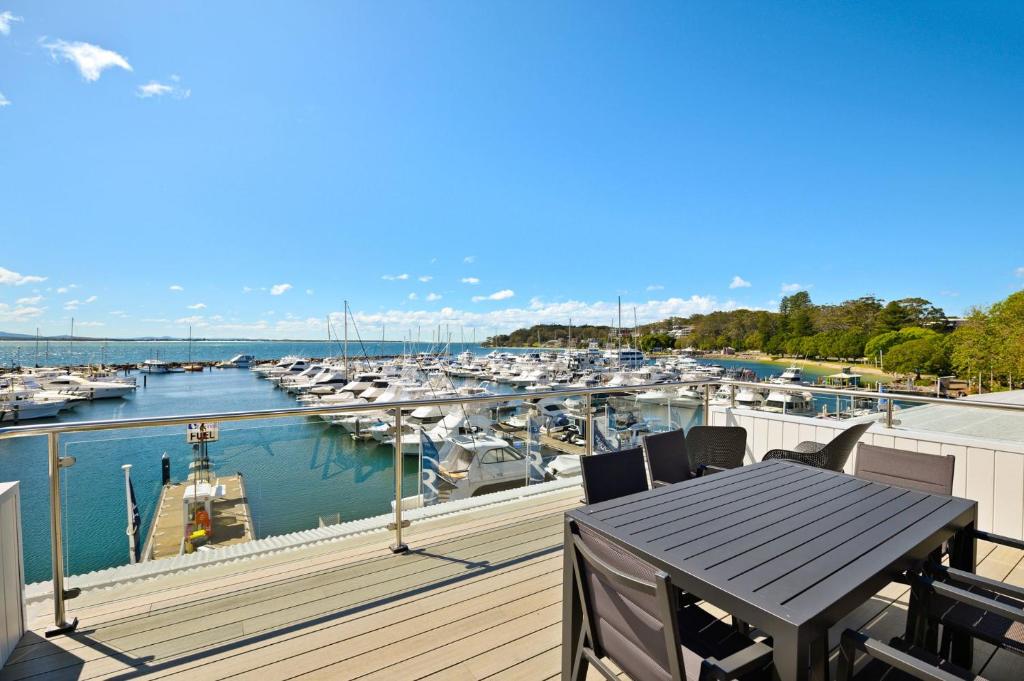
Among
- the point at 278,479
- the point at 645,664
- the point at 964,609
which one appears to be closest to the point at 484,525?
the point at 278,479

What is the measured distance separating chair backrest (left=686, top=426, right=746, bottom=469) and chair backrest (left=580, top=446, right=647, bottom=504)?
42.9 inches

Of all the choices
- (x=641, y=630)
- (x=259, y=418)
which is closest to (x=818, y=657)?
(x=641, y=630)

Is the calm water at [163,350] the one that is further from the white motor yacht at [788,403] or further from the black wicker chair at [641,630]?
the black wicker chair at [641,630]

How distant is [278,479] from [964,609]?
13.1 ft

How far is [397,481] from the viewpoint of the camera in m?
3.27

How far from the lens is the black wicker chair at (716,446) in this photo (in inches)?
135

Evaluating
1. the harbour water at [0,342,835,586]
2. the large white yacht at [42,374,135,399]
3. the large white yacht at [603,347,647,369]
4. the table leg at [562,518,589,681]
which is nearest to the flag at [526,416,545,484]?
the harbour water at [0,342,835,586]

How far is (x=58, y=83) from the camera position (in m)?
10.2

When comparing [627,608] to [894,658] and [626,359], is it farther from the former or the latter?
[626,359]

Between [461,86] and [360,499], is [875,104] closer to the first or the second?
[461,86]

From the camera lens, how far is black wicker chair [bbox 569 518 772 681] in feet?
3.63

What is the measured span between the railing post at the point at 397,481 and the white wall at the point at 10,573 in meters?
1.80

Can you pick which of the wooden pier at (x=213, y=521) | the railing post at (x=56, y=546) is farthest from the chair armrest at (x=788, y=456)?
the railing post at (x=56, y=546)

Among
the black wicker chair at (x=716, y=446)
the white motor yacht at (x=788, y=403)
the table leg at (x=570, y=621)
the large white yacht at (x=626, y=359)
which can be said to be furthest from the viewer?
the large white yacht at (x=626, y=359)
